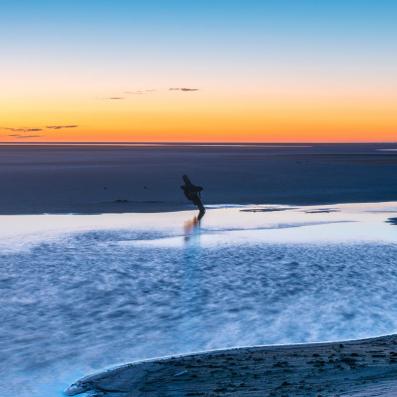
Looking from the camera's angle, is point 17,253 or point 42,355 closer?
point 42,355

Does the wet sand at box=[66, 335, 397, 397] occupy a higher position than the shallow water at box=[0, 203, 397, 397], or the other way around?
the wet sand at box=[66, 335, 397, 397]

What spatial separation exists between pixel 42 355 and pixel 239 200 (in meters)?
24.2

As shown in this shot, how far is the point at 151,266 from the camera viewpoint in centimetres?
1590

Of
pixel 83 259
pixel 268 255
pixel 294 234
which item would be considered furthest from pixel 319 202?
pixel 83 259

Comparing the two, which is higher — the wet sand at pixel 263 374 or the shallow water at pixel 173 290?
the wet sand at pixel 263 374

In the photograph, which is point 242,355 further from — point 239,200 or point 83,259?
point 239,200

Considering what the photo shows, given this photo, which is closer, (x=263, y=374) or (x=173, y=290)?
(x=263, y=374)

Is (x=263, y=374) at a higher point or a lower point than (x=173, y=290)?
higher

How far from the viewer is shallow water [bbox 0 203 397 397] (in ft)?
32.1

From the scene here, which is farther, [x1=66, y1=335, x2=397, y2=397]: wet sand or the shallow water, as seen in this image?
the shallow water

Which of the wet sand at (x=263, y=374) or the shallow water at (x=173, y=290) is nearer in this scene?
the wet sand at (x=263, y=374)

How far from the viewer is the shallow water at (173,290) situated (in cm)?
978

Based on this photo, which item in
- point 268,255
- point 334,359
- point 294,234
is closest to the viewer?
point 334,359

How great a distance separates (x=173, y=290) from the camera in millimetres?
13445
